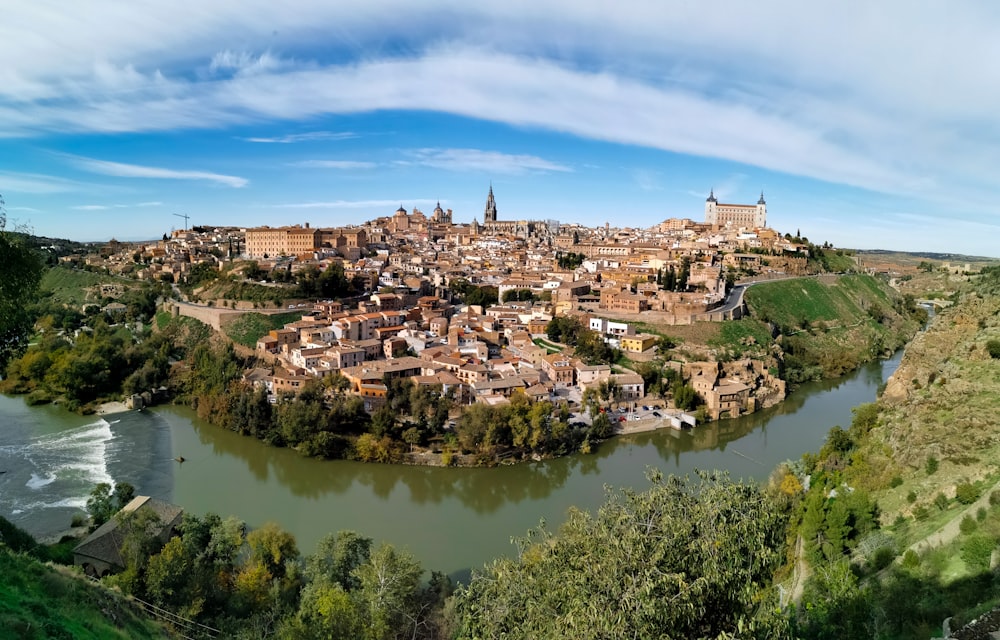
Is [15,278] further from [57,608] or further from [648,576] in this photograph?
[648,576]

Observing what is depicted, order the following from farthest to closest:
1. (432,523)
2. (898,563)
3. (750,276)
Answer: (750,276) < (432,523) < (898,563)

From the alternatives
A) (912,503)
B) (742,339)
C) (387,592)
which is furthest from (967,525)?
(742,339)

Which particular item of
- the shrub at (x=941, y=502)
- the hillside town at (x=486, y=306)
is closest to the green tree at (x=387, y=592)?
the shrub at (x=941, y=502)

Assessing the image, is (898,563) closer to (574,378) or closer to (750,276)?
(574,378)

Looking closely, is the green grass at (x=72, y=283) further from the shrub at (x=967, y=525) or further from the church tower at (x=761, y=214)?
the church tower at (x=761, y=214)

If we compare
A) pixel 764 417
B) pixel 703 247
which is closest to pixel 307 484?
pixel 764 417
